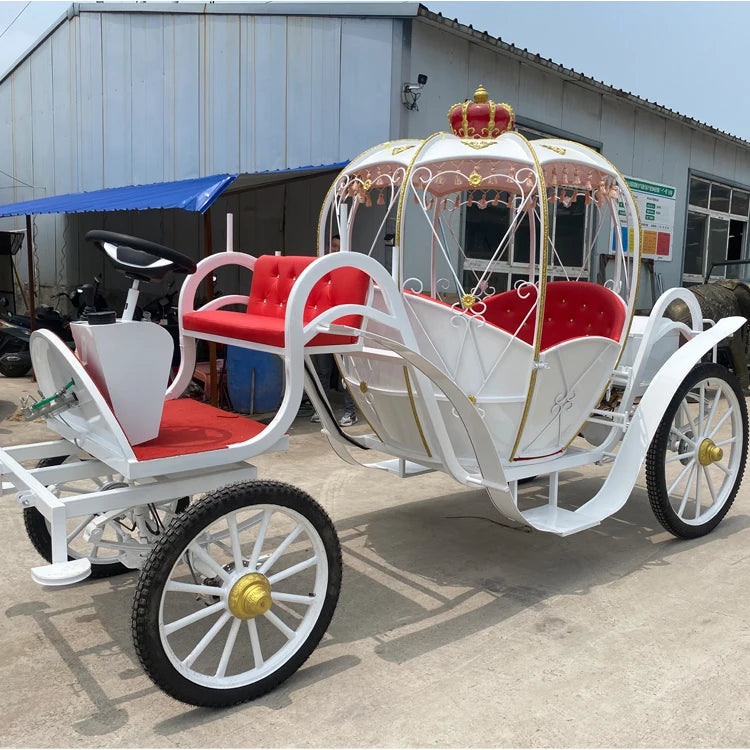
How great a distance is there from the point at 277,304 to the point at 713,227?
1164 cm

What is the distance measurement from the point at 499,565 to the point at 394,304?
1.61 meters

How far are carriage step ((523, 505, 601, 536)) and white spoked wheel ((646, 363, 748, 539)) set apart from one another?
53 centimetres

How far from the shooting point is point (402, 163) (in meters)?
3.45

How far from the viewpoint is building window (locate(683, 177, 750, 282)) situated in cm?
1238

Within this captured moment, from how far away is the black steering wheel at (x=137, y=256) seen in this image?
8.44 ft

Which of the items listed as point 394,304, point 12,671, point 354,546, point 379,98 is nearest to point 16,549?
point 12,671

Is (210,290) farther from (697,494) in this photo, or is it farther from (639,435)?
(697,494)

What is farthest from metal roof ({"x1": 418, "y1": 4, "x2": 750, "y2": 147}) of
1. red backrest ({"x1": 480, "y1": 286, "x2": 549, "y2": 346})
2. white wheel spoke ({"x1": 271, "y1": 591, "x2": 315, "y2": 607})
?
white wheel spoke ({"x1": 271, "y1": 591, "x2": 315, "y2": 607})

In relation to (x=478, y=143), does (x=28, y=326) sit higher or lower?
lower

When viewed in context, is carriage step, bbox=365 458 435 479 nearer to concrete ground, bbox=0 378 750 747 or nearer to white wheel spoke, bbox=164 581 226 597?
concrete ground, bbox=0 378 750 747

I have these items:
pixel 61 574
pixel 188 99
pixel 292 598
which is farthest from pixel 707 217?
pixel 61 574

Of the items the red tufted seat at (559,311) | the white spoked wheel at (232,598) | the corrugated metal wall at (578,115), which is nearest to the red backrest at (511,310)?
the red tufted seat at (559,311)

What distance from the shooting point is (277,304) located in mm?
3438

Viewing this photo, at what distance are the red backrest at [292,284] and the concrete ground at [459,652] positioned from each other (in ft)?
4.40
